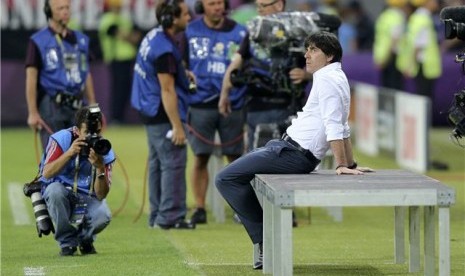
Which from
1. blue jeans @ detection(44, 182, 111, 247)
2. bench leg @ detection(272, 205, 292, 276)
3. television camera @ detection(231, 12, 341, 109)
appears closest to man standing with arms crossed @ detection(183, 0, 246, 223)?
television camera @ detection(231, 12, 341, 109)

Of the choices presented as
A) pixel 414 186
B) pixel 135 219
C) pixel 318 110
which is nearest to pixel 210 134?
pixel 135 219

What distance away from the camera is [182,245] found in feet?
40.4

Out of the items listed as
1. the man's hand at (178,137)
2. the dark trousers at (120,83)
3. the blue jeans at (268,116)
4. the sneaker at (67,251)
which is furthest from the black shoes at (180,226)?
the dark trousers at (120,83)

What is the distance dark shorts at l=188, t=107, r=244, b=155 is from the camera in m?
14.0

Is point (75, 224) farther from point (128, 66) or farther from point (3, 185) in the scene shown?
point (128, 66)

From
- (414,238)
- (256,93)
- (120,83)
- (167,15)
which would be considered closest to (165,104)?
(167,15)

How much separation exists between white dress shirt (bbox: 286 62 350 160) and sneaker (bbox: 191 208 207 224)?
3.76 meters

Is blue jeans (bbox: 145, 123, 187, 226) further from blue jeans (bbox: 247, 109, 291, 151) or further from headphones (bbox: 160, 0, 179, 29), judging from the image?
headphones (bbox: 160, 0, 179, 29)

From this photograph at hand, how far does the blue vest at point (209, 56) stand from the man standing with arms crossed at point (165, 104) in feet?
1.29

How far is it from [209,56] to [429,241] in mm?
4677

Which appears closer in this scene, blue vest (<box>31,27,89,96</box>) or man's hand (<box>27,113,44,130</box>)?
man's hand (<box>27,113,44,130</box>)

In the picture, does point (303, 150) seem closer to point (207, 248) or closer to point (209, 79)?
point (207, 248)

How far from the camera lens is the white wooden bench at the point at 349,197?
9258 mm

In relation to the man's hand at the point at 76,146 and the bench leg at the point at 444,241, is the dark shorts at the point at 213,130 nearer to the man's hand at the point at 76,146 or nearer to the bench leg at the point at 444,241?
the man's hand at the point at 76,146
